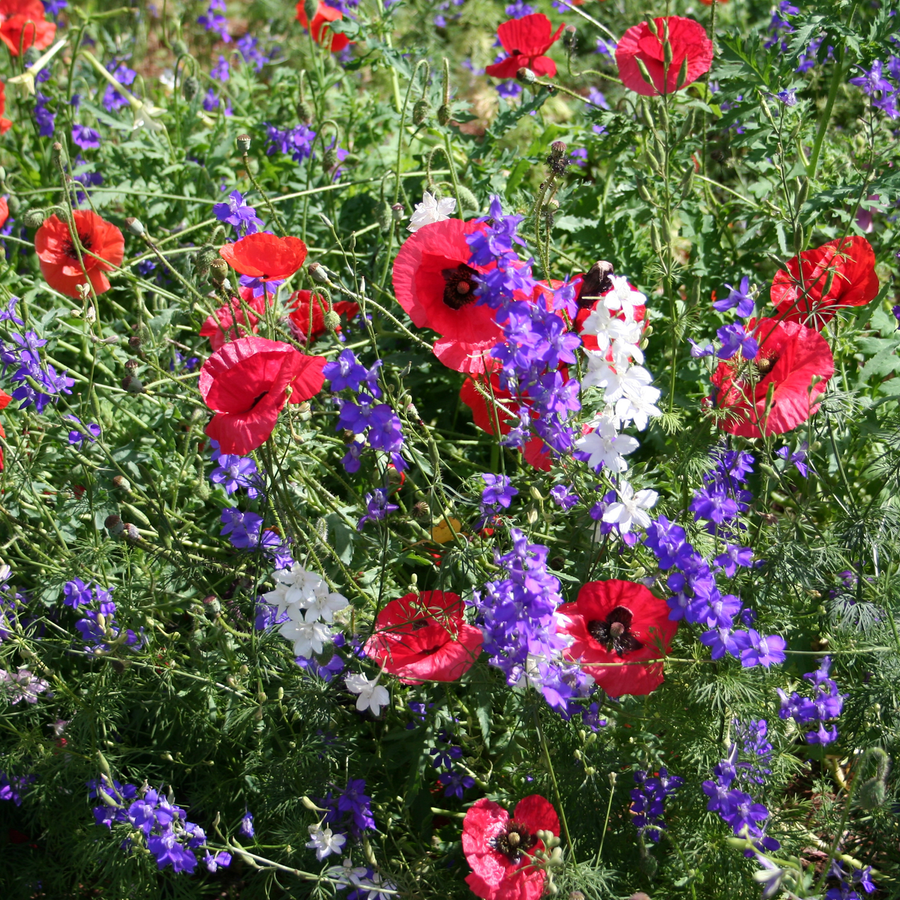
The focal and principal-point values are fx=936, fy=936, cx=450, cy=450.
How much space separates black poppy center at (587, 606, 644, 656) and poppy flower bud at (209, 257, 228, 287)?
2.90 feet

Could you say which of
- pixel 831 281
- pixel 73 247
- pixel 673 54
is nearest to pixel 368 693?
pixel 831 281

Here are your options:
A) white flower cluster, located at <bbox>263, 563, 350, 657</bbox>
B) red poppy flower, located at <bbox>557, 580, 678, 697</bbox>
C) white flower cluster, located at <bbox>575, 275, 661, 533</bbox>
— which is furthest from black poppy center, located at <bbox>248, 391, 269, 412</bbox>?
red poppy flower, located at <bbox>557, 580, 678, 697</bbox>

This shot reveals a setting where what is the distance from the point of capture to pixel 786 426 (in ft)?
5.21

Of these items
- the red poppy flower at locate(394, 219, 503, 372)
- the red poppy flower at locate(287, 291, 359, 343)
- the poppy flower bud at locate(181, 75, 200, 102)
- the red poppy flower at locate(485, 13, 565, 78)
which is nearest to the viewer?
the red poppy flower at locate(394, 219, 503, 372)

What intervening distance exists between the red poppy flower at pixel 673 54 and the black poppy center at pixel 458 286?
0.63 m

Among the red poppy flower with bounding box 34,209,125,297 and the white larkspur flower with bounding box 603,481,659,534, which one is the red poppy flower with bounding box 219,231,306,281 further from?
the white larkspur flower with bounding box 603,481,659,534

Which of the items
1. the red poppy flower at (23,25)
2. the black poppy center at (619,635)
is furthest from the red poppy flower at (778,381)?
the red poppy flower at (23,25)

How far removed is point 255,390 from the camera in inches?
55.8

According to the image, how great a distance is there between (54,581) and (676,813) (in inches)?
53.0

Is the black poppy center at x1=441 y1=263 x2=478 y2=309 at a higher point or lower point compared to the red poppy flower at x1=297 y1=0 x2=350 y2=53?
higher

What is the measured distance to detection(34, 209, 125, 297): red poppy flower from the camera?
7.06ft

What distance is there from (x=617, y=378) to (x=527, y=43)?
1.62m

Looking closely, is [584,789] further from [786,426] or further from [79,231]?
[79,231]

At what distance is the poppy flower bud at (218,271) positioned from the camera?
1.64 meters
